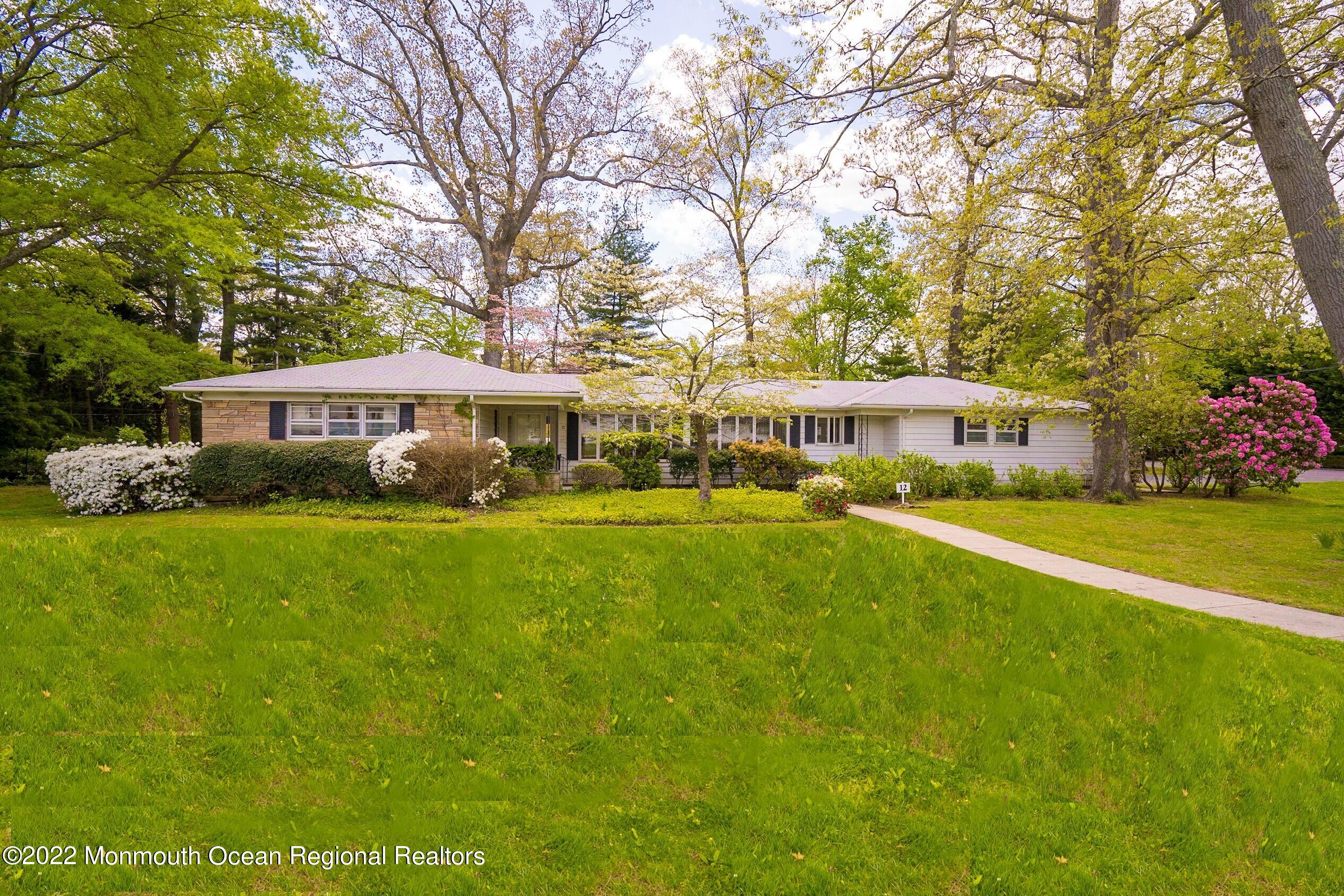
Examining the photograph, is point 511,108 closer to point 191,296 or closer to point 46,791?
point 191,296

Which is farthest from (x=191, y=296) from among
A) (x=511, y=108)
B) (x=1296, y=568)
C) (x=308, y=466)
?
(x=1296, y=568)

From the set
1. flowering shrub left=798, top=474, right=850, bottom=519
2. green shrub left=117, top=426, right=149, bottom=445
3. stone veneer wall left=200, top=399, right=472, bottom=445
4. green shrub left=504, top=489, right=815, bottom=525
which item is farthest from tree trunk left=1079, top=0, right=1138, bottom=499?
green shrub left=117, top=426, right=149, bottom=445

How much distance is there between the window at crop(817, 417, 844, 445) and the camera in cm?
1923

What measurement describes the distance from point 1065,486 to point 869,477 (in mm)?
6324

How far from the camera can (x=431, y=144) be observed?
883 inches

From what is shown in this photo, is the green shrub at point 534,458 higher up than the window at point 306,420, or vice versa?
the window at point 306,420

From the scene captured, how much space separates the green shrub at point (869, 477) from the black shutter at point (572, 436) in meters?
7.28

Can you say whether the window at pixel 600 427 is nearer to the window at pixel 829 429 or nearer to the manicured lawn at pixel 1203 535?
the window at pixel 829 429

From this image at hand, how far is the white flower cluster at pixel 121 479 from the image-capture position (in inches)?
448

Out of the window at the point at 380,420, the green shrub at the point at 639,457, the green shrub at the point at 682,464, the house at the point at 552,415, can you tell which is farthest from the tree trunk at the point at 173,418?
the green shrub at the point at 682,464

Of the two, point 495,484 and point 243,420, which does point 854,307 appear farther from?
point 243,420

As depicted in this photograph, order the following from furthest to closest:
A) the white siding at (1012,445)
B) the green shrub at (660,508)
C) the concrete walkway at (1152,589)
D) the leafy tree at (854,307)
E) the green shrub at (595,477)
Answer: the leafy tree at (854,307)
the white siding at (1012,445)
the green shrub at (595,477)
the green shrub at (660,508)
the concrete walkway at (1152,589)

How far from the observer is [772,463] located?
16406 millimetres

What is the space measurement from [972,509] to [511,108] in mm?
21292
